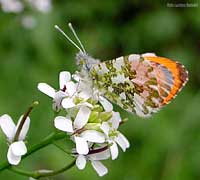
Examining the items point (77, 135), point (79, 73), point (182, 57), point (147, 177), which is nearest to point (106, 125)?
point (77, 135)

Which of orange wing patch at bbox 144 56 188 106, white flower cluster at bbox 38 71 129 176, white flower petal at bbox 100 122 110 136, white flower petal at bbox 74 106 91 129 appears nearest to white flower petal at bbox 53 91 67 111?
white flower cluster at bbox 38 71 129 176

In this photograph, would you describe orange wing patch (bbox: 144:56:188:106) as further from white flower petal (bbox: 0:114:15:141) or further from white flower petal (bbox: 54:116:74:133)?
white flower petal (bbox: 0:114:15:141)

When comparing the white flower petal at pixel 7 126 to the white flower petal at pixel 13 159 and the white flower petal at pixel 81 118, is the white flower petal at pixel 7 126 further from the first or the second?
the white flower petal at pixel 81 118

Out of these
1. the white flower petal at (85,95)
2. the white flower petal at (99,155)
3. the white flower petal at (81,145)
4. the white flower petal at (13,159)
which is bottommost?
the white flower petal at (99,155)

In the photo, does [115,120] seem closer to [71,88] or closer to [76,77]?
[71,88]

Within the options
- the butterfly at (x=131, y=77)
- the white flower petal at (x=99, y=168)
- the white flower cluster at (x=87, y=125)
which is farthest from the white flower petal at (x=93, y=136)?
the butterfly at (x=131, y=77)

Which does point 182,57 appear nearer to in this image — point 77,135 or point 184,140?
point 184,140

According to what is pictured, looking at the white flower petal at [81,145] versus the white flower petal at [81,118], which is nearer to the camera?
the white flower petal at [81,145]
